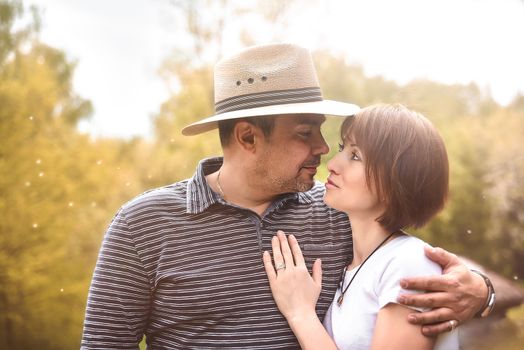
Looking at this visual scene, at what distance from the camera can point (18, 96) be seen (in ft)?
18.7

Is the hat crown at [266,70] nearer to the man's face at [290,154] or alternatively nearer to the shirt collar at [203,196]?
the man's face at [290,154]

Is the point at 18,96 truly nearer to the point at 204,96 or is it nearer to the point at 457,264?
the point at 204,96

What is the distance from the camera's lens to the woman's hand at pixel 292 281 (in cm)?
147

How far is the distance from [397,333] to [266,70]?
0.79m

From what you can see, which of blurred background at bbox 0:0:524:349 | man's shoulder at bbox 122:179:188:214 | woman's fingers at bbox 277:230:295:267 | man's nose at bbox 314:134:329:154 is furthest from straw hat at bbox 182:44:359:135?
blurred background at bbox 0:0:524:349

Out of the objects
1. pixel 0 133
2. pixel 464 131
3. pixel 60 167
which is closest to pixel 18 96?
pixel 0 133

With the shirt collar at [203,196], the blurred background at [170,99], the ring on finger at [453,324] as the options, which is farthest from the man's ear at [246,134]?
the blurred background at [170,99]

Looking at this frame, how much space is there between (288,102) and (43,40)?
4.86 metres

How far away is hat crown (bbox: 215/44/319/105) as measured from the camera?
1.65 meters

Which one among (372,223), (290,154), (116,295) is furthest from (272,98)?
(116,295)

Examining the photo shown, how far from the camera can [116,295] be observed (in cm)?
150

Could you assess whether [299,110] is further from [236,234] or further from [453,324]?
[453,324]

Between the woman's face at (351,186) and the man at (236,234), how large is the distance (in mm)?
112

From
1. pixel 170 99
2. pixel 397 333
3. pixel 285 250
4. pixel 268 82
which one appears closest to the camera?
pixel 397 333
